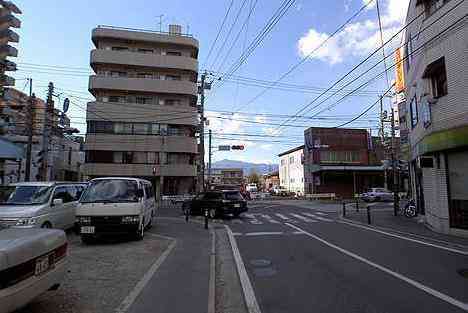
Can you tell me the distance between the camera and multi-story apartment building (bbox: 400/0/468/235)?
13.9 meters

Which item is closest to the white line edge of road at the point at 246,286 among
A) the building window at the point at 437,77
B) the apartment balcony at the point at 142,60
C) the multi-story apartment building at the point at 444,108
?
the multi-story apartment building at the point at 444,108

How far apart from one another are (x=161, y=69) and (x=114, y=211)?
40.3 metres

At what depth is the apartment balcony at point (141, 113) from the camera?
4756cm

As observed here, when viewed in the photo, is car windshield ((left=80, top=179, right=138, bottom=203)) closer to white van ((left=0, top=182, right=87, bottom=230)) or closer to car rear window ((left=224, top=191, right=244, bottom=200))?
white van ((left=0, top=182, right=87, bottom=230))

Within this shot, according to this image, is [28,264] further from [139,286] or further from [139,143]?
[139,143]

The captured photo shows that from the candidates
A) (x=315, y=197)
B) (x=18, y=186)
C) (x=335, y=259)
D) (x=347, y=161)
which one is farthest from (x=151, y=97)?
(x=335, y=259)

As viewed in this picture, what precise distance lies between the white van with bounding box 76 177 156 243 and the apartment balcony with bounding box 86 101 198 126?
118ft

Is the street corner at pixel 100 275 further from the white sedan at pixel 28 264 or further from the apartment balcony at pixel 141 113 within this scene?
the apartment balcony at pixel 141 113

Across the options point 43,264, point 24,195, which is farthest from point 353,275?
point 24,195

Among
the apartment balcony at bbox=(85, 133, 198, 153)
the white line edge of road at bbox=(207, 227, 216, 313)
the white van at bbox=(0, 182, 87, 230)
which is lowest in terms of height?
the white line edge of road at bbox=(207, 227, 216, 313)

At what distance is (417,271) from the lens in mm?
8422

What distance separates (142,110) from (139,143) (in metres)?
4.19

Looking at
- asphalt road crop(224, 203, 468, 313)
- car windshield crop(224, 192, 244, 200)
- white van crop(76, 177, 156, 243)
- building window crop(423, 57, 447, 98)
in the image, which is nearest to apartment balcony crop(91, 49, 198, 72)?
car windshield crop(224, 192, 244, 200)

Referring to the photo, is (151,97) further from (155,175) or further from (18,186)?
(18,186)
